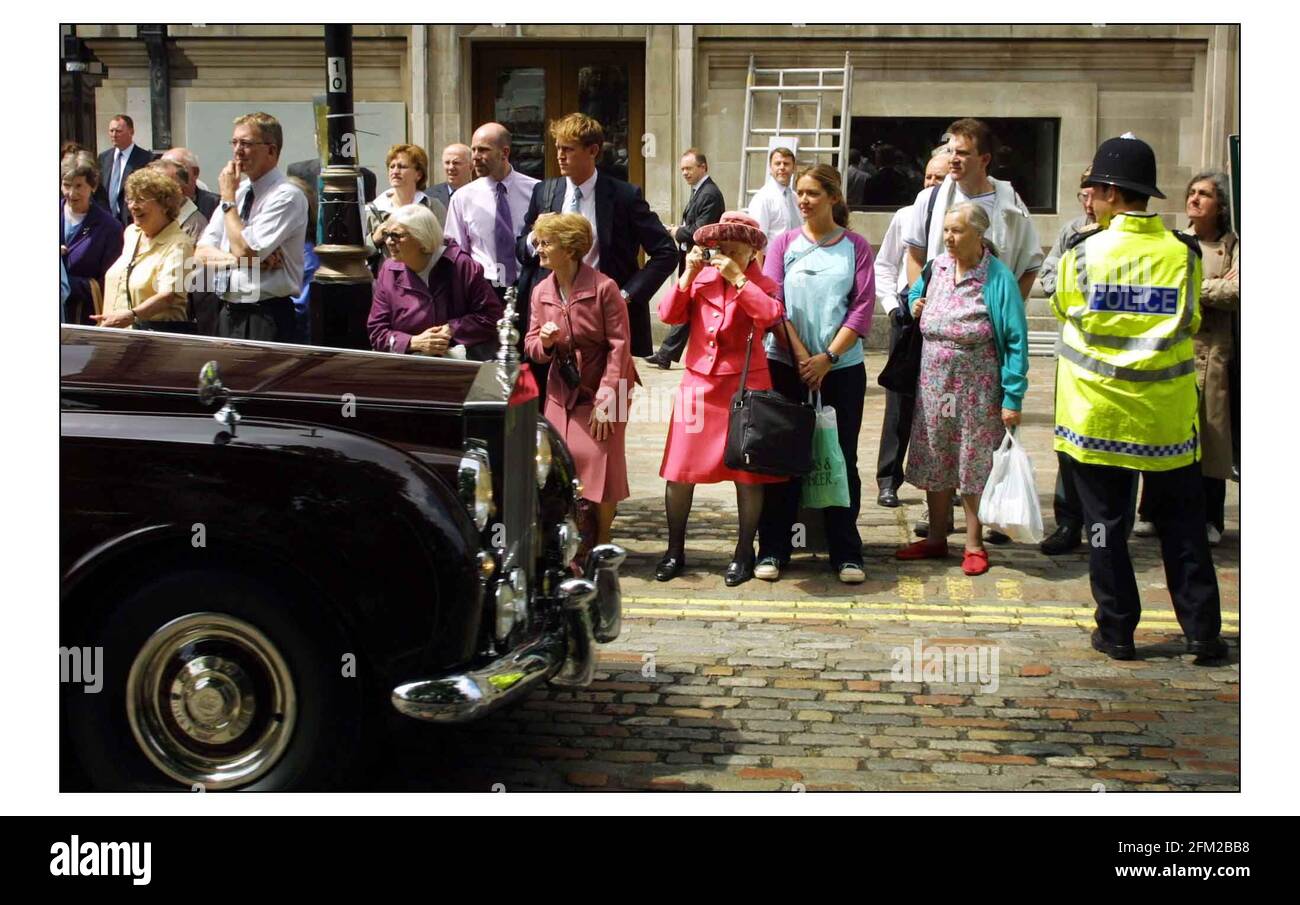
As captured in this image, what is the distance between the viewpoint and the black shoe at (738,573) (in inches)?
302

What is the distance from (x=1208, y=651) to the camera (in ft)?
21.2

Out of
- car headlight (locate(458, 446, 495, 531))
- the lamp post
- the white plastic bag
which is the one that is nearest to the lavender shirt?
the white plastic bag

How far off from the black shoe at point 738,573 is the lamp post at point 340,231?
2359 mm

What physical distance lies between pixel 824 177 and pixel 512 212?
1.85 m

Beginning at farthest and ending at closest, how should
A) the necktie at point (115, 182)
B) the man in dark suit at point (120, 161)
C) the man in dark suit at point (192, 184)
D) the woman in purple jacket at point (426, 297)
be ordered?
the man in dark suit at point (120, 161) < the necktie at point (115, 182) < the man in dark suit at point (192, 184) < the woman in purple jacket at point (426, 297)

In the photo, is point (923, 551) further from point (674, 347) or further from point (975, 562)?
point (674, 347)

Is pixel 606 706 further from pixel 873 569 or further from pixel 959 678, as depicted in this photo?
pixel 873 569

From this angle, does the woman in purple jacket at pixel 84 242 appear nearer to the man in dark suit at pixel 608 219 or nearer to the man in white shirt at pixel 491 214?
the man in white shirt at pixel 491 214

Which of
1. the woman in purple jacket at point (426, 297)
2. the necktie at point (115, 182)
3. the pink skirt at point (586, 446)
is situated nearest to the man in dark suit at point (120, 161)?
the necktie at point (115, 182)

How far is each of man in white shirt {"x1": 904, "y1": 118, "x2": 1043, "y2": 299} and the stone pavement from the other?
1622 mm

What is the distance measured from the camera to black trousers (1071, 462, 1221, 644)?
6.45 meters

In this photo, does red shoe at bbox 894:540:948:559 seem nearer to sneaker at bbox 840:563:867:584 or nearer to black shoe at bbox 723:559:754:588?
sneaker at bbox 840:563:867:584

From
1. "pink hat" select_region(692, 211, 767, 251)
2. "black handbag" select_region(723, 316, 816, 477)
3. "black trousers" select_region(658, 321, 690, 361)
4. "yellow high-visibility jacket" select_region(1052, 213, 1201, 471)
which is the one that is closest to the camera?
"yellow high-visibility jacket" select_region(1052, 213, 1201, 471)
